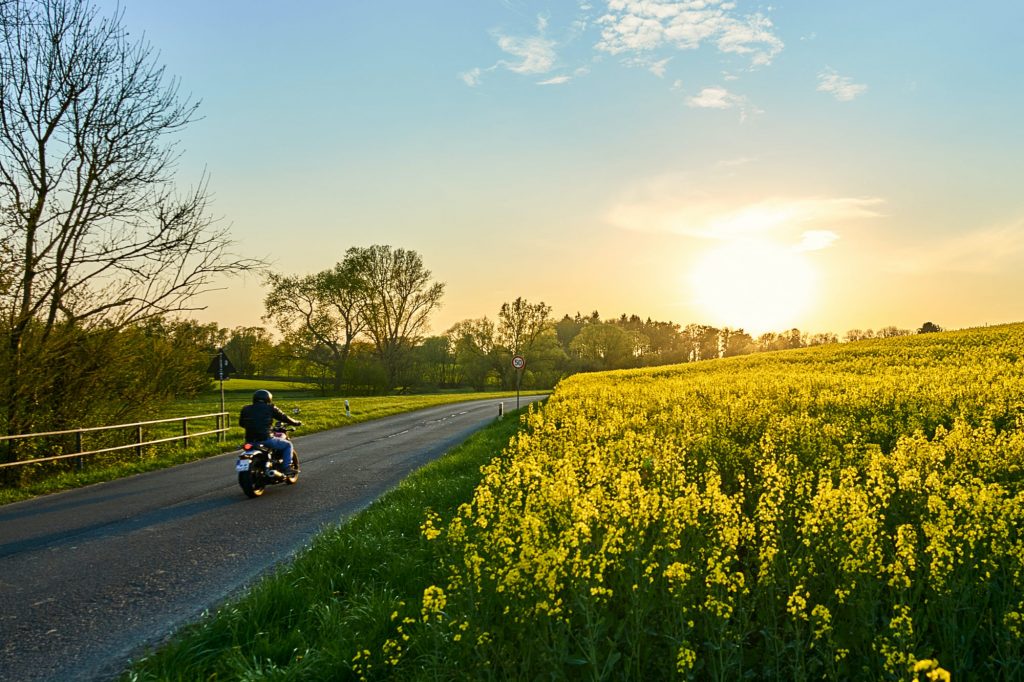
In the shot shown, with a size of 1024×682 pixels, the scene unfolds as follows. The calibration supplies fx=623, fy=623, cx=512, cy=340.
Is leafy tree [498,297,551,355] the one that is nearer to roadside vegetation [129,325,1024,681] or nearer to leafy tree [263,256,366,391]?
leafy tree [263,256,366,391]

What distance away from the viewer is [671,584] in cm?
370

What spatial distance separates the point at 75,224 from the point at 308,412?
18510 millimetres

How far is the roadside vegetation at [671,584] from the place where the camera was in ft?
11.8

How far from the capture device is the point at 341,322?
6219 cm

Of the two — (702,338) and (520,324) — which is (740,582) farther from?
(702,338)

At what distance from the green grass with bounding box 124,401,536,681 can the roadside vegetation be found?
0.02 meters

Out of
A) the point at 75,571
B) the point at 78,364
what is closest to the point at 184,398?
the point at 78,364

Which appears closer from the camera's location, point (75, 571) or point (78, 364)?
point (75, 571)

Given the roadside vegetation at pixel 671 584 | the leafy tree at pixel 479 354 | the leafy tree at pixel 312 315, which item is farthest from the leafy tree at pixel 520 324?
the roadside vegetation at pixel 671 584

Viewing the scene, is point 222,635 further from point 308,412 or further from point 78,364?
point 308,412

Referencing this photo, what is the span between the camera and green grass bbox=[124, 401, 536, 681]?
4.63 metres

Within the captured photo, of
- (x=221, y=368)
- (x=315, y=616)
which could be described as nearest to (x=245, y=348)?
(x=221, y=368)

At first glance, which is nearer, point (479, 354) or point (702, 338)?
point (479, 354)

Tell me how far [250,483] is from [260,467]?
397 mm
